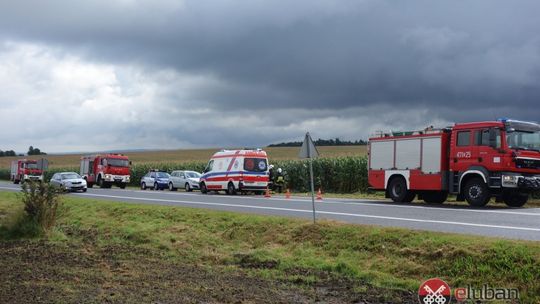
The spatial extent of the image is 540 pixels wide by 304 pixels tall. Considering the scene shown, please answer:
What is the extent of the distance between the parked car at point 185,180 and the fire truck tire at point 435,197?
1948 cm

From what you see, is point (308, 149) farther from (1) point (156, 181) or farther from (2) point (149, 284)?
(1) point (156, 181)

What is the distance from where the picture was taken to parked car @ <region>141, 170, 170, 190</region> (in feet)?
147

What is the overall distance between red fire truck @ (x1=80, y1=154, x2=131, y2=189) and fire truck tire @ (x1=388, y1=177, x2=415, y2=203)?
1135 inches

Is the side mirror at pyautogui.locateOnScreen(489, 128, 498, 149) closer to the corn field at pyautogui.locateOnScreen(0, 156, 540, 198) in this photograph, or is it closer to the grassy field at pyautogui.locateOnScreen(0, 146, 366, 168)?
the corn field at pyautogui.locateOnScreen(0, 156, 540, 198)

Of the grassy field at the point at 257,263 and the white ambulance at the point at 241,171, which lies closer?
the grassy field at the point at 257,263

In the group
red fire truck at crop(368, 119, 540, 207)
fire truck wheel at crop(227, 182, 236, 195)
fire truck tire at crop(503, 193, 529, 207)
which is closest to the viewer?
red fire truck at crop(368, 119, 540, 207)

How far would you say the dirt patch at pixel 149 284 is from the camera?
28.3 feet

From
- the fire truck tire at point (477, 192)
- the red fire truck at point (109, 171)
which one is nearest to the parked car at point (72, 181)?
the red fire truck at point (109, 171)

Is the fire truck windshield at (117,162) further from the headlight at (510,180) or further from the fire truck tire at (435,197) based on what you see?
the headlight at (510,180)

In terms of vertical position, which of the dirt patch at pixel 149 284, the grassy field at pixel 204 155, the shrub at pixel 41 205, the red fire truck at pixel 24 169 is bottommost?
the dirt patch at pixel 149 284

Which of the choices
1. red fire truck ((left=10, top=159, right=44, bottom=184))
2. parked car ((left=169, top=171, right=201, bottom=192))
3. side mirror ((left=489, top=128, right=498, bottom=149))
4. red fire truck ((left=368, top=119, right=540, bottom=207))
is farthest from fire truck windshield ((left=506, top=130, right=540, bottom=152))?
red fire truck ((left=10, top=159, right=44, bottom=184))

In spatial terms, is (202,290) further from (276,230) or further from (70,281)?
(276,230)

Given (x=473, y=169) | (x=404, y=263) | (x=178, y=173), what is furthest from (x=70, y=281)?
(x=178, y=173)

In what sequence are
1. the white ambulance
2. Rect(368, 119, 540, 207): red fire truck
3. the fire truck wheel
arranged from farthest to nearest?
the fire truck wheel → the white ambulance → Rect(368, 119, 540, 207): red fire truck
